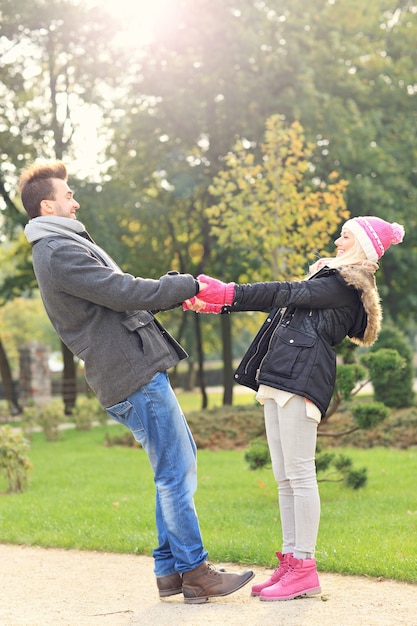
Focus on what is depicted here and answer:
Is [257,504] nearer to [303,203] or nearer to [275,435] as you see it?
[275,435]

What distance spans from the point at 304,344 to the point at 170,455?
0.88 meters

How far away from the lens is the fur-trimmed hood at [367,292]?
4270 mm

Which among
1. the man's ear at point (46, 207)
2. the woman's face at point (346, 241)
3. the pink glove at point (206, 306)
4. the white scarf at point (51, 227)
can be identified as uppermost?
the man's ear at point (46, 207)

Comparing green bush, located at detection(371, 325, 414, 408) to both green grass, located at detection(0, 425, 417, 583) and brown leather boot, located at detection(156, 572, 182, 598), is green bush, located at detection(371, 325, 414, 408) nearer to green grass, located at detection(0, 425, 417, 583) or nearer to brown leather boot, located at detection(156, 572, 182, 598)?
green grass, located at detection(0, 425, 417, 583)

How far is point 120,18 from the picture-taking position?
2056 cm

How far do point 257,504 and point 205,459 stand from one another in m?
4.15

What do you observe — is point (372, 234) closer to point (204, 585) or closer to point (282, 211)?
point (204, 585)

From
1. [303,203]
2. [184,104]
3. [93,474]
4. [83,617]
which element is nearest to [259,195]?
[303,203]

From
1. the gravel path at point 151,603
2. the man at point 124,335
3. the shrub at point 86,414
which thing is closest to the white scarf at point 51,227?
the man at point 124,335

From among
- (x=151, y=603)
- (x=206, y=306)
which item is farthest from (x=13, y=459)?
(x=206, y=306)

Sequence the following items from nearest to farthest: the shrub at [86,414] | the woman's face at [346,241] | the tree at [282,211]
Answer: the woman's face at [346,241], the tree at [282,211], the shrub at [86,414]

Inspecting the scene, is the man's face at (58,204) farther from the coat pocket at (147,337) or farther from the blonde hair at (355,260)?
the blonde hair at (355,260)

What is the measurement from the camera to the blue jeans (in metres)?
4.22

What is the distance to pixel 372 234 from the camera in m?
4.37
